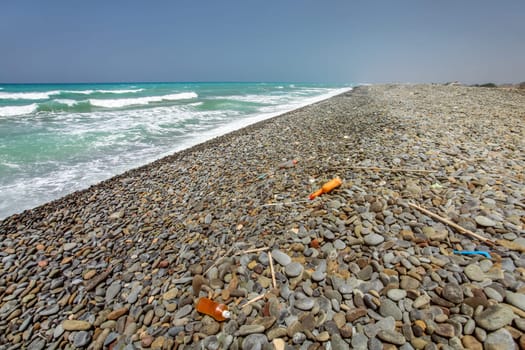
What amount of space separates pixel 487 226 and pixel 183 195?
4313 millimetres

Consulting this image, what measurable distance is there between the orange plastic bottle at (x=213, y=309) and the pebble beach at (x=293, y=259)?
5cm

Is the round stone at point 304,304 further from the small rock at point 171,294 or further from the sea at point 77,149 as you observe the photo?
the sea at point 77,149

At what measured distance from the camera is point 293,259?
8.07 feet

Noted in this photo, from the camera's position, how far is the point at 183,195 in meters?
4.64

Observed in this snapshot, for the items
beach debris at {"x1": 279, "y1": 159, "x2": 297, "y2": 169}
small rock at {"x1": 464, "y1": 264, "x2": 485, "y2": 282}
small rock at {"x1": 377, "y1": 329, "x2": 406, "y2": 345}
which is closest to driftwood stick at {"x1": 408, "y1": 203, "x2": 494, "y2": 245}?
small rock at {"x1": 464, "y1": 264, "x2": 485, "y2": 282}

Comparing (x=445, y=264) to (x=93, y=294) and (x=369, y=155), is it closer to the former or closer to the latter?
(x=369, y=155)

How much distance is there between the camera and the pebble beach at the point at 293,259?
178 centimetres

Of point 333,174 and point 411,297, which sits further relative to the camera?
point 333,174

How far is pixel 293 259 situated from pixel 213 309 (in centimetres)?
86

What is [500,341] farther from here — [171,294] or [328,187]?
[171,294]

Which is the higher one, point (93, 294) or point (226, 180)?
point (226, 180)

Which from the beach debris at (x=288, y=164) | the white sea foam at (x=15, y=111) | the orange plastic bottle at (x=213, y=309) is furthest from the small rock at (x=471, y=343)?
the white sea foam at (x=15, y=111)

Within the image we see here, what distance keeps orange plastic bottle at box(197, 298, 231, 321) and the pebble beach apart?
0.05 meters

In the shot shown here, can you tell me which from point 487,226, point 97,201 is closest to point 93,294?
point 97,201
